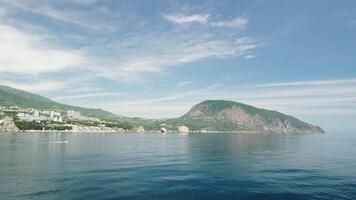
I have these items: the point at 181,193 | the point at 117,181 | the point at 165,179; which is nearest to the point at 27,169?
the point at 117,181

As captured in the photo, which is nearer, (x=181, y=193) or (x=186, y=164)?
(x=181, y=193)

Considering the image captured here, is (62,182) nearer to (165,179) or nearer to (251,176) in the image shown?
(165,179)

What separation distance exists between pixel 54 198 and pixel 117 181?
2307cm

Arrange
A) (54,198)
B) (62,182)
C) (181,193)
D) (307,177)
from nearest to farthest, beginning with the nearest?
1. (54,198)
2. (181,193)
3. (62,182)
4. (307,177)

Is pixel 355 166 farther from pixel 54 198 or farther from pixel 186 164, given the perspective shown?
pixel 54 198

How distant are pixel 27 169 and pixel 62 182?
29520mm

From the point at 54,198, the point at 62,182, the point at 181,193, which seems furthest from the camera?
the point at 62,182

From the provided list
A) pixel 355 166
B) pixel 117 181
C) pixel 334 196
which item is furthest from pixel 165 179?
pixel 355 166

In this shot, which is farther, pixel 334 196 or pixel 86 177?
pixel 86 177

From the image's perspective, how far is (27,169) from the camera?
4321 inches

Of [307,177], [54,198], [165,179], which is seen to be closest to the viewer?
[54,198]

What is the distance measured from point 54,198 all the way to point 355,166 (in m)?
121

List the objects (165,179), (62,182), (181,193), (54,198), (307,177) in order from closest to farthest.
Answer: (54,198) → (181,193) → (62,182) → (165,179) → (307,177)

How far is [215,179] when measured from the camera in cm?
9962
